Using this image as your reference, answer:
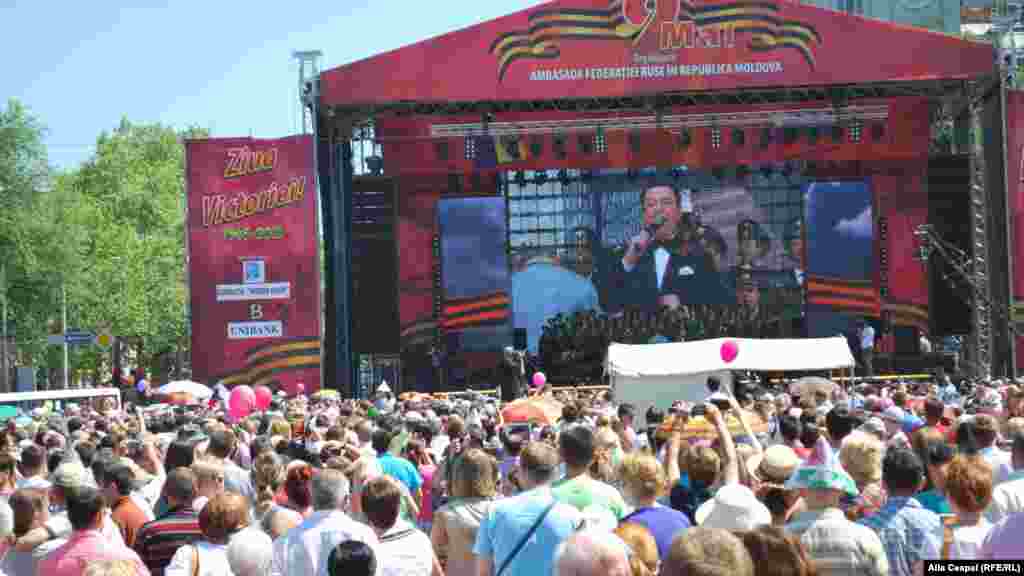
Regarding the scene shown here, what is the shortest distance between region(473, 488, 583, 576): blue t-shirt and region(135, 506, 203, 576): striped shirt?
3.93 ft

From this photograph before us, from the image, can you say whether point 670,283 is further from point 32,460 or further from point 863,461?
point 863,461

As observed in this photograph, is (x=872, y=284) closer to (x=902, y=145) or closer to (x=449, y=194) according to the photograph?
(x=902, y=145)

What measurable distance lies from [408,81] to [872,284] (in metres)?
9.46

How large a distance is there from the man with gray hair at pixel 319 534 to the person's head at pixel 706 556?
2281mm

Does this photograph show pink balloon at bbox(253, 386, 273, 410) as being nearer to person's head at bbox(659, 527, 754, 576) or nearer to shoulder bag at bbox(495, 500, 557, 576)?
shoulder bag at bbox(495, 500, 557, 576)

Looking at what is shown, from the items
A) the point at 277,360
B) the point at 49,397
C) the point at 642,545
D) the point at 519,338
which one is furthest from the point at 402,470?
the point at 519,338

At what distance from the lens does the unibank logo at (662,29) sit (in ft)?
82.8

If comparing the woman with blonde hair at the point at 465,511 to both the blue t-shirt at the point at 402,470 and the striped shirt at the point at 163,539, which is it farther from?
the blue t-shirt at the point at 402,470

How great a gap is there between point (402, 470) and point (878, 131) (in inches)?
818

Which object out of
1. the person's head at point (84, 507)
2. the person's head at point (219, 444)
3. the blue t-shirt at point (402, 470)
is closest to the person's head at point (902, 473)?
the person's head at point (84, 507)

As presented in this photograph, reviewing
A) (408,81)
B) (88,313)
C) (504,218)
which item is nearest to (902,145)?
(504,218)

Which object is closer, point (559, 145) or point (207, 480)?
point (207, 480)

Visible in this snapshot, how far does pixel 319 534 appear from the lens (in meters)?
5.31

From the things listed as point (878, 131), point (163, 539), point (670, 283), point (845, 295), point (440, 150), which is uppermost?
point (878, 131)
